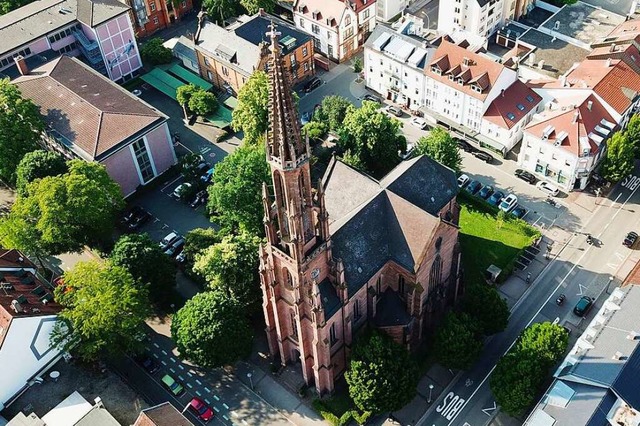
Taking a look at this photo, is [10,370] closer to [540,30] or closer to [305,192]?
[305,192]

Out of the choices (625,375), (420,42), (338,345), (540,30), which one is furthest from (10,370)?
(540,30)

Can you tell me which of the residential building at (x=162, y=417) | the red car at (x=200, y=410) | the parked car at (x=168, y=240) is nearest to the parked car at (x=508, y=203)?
the parked car at (x=168, y=240)

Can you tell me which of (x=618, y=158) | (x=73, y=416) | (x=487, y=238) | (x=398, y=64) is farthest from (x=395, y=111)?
(x=73, y=416)

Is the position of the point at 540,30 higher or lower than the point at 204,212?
higher

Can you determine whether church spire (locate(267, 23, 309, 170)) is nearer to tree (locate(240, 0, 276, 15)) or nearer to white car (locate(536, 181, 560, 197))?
white car (locate(536, 181, 560, 197))

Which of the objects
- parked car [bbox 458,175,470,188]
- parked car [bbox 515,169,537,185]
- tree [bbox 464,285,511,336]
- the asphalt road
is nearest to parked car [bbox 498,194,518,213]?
parked car [bbox 515,169,537,185]

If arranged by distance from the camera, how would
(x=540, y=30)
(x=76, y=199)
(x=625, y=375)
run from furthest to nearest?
(x=540, y=30) → (x=76, y=199) → (x=625, y=375)
